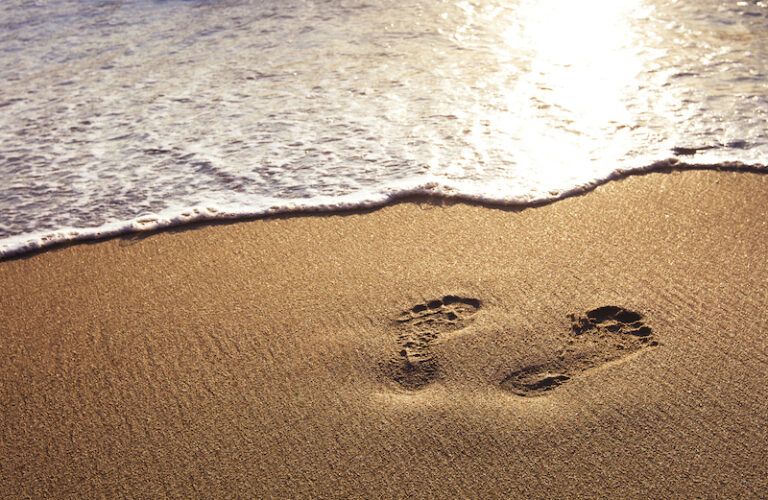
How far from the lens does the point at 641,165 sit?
11.0ft

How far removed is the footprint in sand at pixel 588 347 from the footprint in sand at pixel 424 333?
253 mm

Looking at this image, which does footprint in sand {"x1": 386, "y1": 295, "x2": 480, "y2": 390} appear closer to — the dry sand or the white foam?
the dry sand

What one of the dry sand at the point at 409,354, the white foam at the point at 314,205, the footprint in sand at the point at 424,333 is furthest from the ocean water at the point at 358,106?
the footprint in sand at the point at 424,333

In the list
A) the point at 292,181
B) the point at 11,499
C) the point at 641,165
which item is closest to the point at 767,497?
the point at 641,165

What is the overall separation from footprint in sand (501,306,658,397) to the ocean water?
0.77 m

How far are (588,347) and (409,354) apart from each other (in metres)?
0.55

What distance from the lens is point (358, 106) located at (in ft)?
13.5

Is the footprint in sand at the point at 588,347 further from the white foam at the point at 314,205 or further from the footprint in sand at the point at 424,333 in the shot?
the white foam at the point at 314,205

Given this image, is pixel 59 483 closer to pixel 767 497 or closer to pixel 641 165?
pixel 767 497

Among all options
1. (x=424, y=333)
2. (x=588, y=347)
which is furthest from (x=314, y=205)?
(x=588, y=347)

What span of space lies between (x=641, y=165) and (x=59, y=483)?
252 centimetres

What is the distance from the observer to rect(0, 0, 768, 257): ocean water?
11.2 ft

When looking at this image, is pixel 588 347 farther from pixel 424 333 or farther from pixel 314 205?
pixel 314 205

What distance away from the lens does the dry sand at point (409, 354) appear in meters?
2.10
